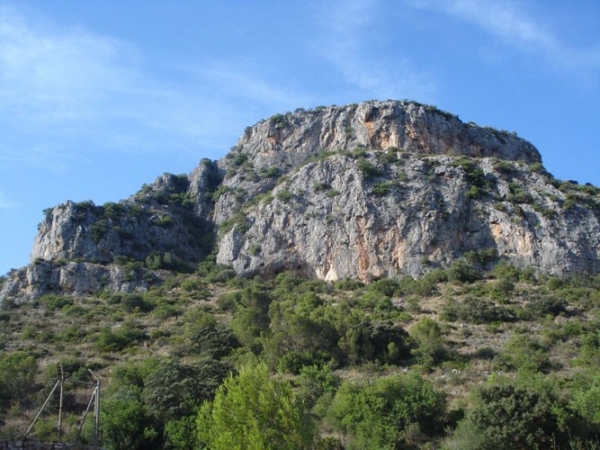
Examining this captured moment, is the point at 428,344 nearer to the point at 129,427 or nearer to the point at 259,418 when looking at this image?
the point at 259,418

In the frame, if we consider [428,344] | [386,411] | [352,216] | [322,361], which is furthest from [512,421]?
[352,216]

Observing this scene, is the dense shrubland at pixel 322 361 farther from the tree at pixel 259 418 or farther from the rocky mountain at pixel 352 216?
the rocky mountain at pixel 352 216

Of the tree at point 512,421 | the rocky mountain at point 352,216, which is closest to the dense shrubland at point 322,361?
the tree at point 512,421

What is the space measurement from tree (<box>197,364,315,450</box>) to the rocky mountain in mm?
35868

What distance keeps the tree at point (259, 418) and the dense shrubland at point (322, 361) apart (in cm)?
6

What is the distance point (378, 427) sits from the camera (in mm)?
24922

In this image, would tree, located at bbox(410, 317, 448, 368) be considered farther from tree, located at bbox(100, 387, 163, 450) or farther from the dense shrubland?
tree, located at bbox(100, 387, 163, 450)

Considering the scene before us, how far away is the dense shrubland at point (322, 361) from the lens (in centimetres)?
2372

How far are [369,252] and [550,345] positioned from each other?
77.8ft

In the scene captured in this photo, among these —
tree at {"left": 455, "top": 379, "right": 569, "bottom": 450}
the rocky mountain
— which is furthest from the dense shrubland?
the rocky mountain

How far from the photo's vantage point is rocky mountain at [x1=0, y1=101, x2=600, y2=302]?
5772cm

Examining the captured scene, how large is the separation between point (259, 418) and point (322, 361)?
49.3 ft

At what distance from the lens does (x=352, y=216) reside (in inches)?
2435

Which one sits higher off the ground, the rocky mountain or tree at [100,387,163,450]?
the rocky mountain
